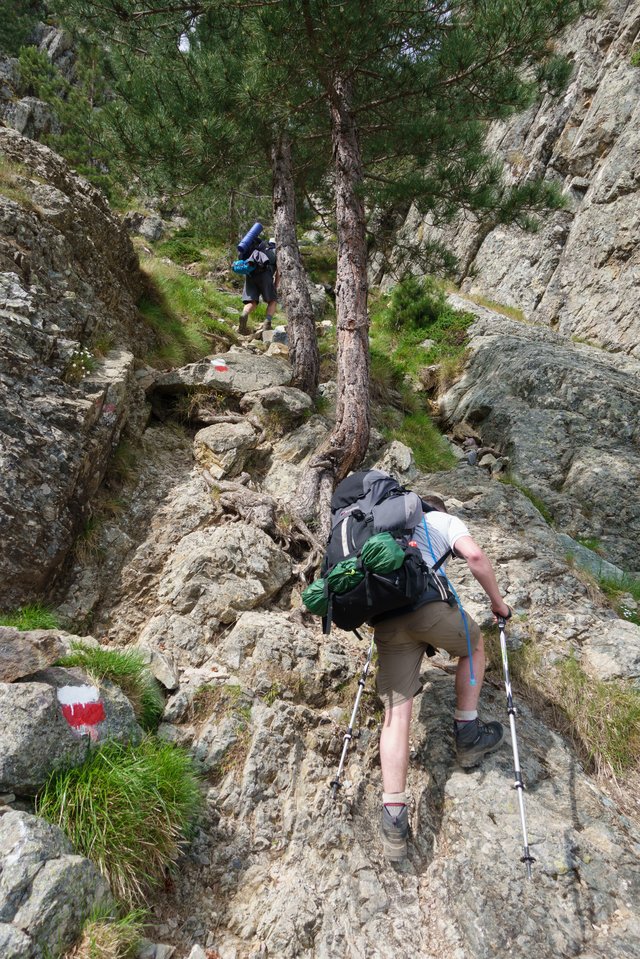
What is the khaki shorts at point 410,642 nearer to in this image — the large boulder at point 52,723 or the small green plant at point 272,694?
the small green plant at point 272,694

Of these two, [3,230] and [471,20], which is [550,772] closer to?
[3,230]

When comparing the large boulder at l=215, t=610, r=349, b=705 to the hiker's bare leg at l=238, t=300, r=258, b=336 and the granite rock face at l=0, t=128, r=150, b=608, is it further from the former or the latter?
the hiker's bare leg at l=238, t=300, r=258, b=336

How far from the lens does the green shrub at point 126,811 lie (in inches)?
109

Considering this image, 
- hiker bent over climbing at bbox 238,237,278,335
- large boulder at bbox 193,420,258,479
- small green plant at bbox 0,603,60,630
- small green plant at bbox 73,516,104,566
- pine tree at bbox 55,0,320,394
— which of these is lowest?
small green plant at bbox 0,603,60,630

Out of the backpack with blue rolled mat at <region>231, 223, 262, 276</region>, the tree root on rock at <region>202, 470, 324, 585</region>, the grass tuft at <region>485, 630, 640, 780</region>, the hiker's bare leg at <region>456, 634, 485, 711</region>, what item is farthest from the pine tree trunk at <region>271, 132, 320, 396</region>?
the hiker's bare leg at <region>456, 634, 485, 711</region>

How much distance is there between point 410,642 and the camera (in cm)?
386

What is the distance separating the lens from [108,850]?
2.77 m

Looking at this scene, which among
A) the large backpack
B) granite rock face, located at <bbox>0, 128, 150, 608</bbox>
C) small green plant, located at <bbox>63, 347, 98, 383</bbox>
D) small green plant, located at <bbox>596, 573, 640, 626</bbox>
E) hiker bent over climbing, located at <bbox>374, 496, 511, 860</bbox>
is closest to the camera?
the large backpack

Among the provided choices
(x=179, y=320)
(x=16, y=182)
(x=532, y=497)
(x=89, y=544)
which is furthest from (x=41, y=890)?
(x=179, y=320)

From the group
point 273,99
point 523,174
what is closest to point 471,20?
point 273,99

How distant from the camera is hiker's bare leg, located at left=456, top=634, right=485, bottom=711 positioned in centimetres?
388

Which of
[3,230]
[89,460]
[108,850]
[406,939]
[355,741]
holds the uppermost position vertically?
[3,230]

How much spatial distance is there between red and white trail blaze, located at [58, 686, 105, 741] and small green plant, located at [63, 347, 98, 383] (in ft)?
12.0

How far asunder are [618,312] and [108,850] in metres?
15.4
